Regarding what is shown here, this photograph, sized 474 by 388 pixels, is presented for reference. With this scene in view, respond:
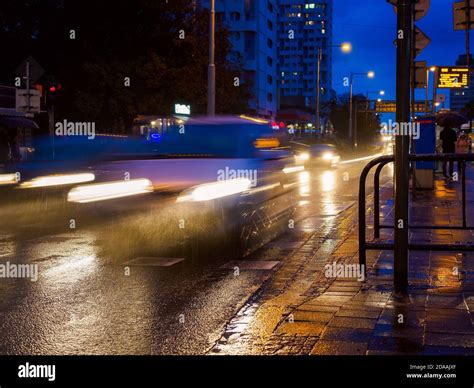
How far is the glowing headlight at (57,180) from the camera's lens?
1238 cm

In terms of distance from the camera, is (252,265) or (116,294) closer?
(116,294)

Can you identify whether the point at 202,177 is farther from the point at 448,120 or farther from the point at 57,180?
the point at 448,120

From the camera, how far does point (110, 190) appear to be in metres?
11.8

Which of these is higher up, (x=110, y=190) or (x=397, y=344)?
(x=110, y=190)

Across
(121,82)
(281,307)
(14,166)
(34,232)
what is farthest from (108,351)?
(121,82)

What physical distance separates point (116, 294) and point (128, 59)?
91.9 ft

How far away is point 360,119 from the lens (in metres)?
82.8

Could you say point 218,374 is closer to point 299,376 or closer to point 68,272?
point 299,376

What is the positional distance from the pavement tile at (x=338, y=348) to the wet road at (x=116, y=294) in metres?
0.92

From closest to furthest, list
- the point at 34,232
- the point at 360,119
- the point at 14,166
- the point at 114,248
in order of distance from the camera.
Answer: the point at 114,248, the point at 34,232, the point at 14,166, the point at 360,119

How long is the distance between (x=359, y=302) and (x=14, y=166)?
29.8 feet
